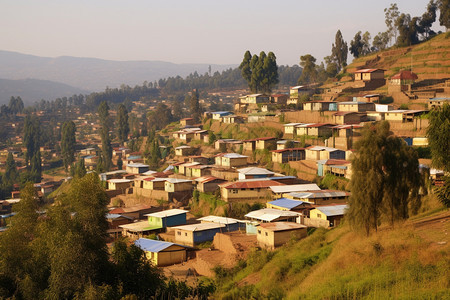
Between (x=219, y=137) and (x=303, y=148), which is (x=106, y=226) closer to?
(x=303, y=148)

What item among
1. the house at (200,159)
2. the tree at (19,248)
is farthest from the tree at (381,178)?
the house at (200,159)

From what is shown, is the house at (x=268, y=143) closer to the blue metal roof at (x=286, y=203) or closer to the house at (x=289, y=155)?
the house at (x=289, y=155)

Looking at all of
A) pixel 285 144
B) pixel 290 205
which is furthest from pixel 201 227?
pixel 285 144

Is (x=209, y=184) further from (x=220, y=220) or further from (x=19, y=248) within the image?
(x=19, y=248)

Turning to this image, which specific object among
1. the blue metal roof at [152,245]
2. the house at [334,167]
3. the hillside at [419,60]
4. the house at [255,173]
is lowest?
the blue metal roof at [152,245]

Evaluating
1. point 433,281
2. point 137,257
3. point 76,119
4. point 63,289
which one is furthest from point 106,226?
point 76,119

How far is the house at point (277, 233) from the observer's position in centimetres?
2162

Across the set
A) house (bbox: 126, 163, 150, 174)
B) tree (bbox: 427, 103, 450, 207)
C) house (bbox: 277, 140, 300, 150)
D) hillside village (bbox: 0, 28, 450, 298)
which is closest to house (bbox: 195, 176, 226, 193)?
hillside village (bbox: 0, 28, 450, 298)

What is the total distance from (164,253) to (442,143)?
12.2m

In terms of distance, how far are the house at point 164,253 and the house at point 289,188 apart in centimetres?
632

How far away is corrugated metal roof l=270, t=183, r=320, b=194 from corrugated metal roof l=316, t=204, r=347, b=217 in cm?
371

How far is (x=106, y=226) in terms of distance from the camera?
55.7 ft

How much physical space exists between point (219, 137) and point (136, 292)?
30063 mm

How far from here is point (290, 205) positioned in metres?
25.4
